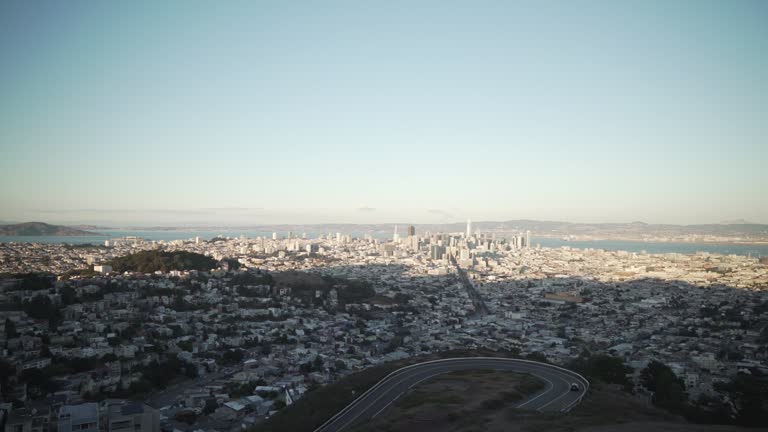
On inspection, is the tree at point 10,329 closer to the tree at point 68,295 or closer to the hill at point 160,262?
the tree at point 68,295

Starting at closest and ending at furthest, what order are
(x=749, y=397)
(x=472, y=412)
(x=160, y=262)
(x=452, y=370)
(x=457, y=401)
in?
(x=472, y=412), (x=457, y=401), (x=749, y=397), (x=452, y=370), (x=160, y=262)

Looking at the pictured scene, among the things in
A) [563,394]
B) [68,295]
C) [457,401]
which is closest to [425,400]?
[457,401]

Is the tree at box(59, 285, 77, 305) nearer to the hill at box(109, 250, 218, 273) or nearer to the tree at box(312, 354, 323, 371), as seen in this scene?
the hill at box(109, 250, 218, 273)

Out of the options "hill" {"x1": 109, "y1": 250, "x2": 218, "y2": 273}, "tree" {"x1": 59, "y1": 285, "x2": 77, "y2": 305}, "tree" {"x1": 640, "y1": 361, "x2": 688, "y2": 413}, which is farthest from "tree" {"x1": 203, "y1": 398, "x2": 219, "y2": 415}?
"hill" {"x1": 109, "y1": 250, "x2": 218, "y2": 273}

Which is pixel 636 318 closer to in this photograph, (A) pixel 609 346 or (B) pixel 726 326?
(B) pixel 726 326

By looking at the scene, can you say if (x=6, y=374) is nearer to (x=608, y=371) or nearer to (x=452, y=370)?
(x=452, y=370)
